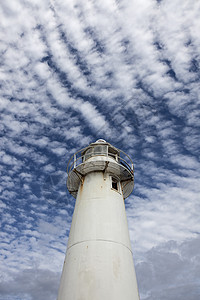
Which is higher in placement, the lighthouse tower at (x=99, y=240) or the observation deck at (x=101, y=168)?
the observation deck at (x=101, y=168)

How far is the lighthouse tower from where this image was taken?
878 cm

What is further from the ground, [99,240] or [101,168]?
[101,168]

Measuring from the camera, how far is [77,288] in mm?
8750

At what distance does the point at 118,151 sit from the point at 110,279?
9540 mm

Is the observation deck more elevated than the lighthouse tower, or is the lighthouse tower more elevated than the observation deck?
the observation deck

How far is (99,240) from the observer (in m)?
Answer: 10.2

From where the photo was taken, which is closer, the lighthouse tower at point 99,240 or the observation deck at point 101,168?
the lighthouse tower at point 99,240

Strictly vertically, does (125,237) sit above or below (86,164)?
below

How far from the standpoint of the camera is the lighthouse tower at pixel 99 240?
8781 millimetres

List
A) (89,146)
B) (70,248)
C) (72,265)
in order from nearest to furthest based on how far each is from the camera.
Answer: (72,265), (70,248), (89,146)

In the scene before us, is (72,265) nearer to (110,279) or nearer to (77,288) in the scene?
(77,288)

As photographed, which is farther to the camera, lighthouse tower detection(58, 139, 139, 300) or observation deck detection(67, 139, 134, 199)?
observation deck detection(67, 139, 134, 199)

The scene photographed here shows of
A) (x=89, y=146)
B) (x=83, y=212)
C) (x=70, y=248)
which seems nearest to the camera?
(x=70, y=248)

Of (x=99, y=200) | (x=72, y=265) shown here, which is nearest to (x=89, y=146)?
(x=99, y=200)
